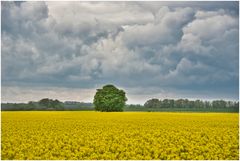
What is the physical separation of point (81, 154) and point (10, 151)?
3.27 metres

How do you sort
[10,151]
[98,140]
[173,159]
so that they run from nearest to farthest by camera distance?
[173,159] → [10,151] → [98,140]

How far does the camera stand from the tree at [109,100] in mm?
91688

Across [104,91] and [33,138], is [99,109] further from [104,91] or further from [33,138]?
[33,138]

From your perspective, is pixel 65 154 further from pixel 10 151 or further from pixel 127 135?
pixel 127 135

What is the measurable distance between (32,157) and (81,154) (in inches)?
87.5

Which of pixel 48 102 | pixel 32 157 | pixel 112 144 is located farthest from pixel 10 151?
pixel 48 102

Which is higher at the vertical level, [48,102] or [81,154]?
[48,102]

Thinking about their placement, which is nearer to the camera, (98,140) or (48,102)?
(98,140)

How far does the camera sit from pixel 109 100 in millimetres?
91562

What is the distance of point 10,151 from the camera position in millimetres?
19188

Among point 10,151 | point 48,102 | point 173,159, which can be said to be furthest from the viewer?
point 48,102

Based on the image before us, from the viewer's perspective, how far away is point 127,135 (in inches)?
1039

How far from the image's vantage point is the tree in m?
91.7

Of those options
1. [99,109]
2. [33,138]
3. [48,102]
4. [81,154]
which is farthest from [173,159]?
[48,102]
